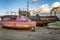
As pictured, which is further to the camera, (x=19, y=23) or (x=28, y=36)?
(x=19, y=23)

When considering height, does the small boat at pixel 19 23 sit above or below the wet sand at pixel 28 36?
above

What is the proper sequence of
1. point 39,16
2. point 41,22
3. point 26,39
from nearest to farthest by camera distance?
point 26,39
point 41,22
point 39,16

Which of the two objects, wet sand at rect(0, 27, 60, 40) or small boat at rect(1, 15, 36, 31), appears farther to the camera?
small boat at rect(1, 15, 36, 31)

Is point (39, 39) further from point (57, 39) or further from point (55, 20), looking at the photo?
point (55, 20)

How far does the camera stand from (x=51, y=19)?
12820 mm

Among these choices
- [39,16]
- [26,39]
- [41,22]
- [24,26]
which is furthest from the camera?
[39,16]

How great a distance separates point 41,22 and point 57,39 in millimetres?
5672

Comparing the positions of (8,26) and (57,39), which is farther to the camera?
(8,26)

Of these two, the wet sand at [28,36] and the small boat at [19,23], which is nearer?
the wet sand at [28,36]

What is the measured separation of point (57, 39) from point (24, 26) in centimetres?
285

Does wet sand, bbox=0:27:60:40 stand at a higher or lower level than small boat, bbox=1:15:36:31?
lower

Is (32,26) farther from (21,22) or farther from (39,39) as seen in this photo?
(39,39)

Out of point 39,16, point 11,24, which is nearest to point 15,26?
point 11,24

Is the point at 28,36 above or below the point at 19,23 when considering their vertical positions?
below
